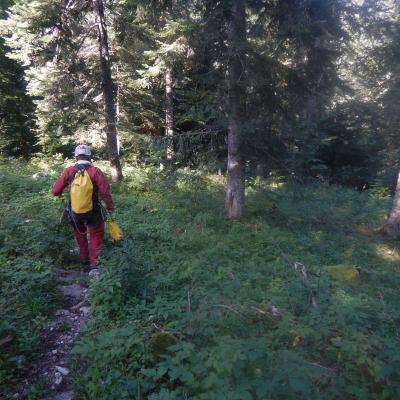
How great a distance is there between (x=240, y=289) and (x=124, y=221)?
4.99 meters

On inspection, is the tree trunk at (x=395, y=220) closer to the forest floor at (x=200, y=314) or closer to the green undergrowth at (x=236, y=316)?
the green undergrowth at (x=236, y=316)

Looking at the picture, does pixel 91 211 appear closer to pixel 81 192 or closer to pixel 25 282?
pixel 81 192

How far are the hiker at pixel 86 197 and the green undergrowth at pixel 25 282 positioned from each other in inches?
24.6

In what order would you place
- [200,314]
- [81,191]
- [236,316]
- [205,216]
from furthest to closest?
[205,216] < [81,191] < [236,316] < [200,314]

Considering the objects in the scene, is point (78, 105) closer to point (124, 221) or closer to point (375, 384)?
point (124, 221)

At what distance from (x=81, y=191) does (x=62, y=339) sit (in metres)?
2.77

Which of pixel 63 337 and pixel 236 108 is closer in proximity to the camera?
pixel 63 337

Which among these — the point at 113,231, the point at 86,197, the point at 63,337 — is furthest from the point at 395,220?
the point at 63,337

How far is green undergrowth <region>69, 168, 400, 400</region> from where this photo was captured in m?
2.88

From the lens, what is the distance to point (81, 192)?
21.2 feet

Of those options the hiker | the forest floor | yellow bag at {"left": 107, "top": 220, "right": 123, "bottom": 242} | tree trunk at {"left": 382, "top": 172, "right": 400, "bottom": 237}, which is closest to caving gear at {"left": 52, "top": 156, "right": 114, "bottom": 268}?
the hiker

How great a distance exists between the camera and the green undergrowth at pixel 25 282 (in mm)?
3938

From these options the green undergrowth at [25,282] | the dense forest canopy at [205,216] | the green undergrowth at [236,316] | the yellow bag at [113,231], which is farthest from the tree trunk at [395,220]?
the green undergrowth at [25,282]

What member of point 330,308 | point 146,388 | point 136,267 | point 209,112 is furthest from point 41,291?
point 209,112
